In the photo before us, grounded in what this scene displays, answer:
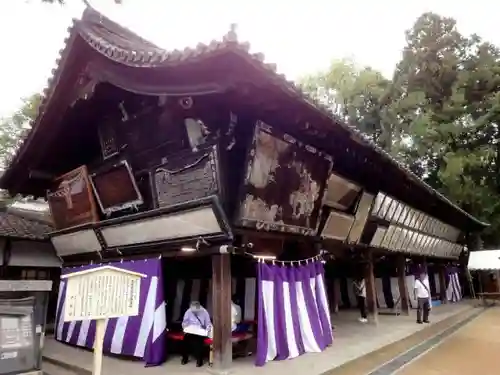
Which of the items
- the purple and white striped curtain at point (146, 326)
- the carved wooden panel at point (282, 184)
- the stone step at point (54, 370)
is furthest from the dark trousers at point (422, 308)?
the stone step at point (54, 370)

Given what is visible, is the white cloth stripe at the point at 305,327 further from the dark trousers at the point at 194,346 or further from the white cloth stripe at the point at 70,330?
the white cloth stripe at the point at 70,330

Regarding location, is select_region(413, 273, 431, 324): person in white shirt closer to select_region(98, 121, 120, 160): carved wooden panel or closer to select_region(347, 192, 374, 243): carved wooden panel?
select_region(347, 192, 374, 243): carved wooden panel

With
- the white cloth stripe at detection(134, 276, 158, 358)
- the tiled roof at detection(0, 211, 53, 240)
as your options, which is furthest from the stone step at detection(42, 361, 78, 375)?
the tiled roof at detection(0, 211, 53, 240)

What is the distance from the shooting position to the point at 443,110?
2309 cm

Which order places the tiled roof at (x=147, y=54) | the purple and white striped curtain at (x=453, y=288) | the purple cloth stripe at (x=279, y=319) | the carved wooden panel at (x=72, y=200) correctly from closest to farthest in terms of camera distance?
the tiled roof at (x=147, y=54) < the purple cloth stripe at (x=279, y=319) < the carved wooden panel at (x=72, y=200) < the purple and white striped curtain at (x=453, y=288)

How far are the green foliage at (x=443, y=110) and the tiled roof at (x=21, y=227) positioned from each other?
67.3 feet

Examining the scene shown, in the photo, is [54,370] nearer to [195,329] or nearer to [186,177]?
[195,329]

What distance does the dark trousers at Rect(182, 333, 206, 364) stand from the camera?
6898 millimetres

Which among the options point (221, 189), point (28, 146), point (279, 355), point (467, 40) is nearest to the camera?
point (221, 189)

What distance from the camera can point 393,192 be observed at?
11828 mm

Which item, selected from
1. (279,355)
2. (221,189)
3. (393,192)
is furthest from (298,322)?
(393,192)

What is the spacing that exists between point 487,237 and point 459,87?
37.4ft

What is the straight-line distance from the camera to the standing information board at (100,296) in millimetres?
4098

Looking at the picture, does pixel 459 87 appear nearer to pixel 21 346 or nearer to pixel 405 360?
pixel 405 360
